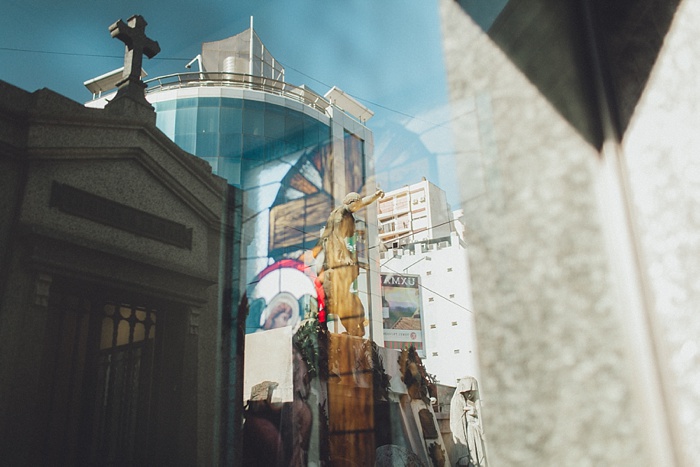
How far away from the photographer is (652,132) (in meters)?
0.76

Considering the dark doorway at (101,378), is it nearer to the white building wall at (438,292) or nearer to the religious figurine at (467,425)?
the religious figurine at (467,425)

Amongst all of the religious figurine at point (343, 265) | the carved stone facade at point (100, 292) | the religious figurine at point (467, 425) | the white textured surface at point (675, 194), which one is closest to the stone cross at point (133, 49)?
the carved stone facade at point (100, 292)

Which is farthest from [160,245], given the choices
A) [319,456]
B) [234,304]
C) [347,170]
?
[347,170]

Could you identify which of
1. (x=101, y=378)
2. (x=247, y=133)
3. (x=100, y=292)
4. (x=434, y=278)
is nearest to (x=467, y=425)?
(x=101, y=378)

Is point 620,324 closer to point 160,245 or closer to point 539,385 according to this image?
point 539,385

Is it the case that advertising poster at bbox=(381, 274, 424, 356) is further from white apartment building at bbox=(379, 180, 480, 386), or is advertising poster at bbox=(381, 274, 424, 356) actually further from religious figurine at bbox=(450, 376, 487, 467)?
religious figurine at bbox=(450, 376, 487, 467)

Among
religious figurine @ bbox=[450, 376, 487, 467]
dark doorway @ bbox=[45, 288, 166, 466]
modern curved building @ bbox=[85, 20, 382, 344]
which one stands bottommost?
religious figurine @ bbox=[450, 376, 487, 467]

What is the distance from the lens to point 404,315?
72.1ft

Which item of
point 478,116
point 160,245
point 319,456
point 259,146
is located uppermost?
point 259,146

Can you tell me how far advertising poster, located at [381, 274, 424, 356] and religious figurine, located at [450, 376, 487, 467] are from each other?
14.8 meters

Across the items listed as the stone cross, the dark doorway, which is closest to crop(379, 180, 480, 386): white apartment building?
the stone cross

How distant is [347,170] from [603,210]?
32.2 ft

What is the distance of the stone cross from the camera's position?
4461 millimetres

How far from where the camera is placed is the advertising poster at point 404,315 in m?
21.6
